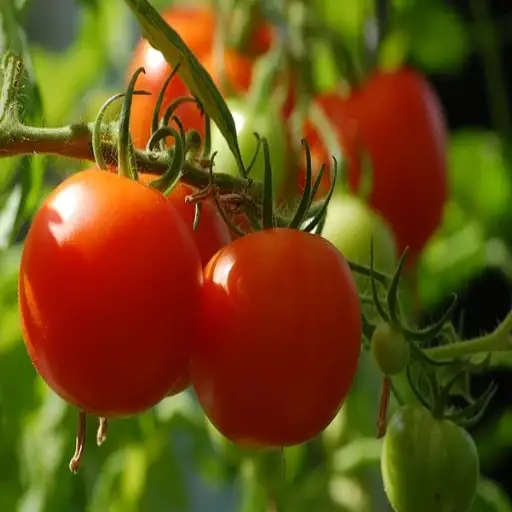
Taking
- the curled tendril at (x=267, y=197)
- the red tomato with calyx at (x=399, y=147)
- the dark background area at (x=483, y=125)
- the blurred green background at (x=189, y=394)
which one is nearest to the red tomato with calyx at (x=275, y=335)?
the curled tendril at (x=267, y=197)

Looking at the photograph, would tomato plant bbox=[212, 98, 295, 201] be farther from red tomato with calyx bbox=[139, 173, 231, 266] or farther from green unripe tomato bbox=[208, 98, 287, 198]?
red tomato with calyx bbox=[139, 173, 231, 266]

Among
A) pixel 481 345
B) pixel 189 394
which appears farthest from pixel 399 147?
pixel 481 345

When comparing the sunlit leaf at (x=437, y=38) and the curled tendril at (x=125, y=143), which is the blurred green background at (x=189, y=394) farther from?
the curled tendril at (x=125, y=143)

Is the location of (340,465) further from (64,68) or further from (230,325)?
(64,68)

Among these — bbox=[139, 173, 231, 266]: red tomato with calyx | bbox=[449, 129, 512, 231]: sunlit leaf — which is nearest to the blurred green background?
bbox=[449, 129, 512, 231]: sunlit leaf

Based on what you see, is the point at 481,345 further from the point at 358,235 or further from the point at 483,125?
the point at 483,125
